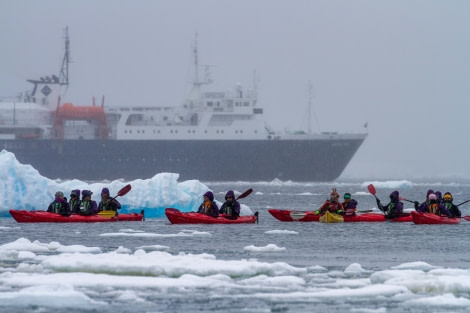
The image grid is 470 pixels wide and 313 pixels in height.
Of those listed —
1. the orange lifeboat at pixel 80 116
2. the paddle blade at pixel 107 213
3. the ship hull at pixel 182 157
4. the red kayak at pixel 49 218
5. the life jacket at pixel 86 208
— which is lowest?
the red kayak at pixel 49 218

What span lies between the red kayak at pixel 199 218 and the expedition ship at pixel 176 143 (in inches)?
2600

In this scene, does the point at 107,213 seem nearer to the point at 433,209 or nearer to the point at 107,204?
the point at 107,204

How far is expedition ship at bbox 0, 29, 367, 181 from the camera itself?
325ft

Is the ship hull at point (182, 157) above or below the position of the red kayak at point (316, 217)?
above

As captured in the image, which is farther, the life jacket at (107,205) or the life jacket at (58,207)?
the life jacket at (107,205)

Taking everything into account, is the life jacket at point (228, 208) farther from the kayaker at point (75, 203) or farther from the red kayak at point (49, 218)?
the kayaker at point (75, 203)

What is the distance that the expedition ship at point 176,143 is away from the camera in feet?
325

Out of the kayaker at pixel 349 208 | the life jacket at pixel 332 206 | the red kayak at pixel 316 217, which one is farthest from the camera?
the red kayak at pixel 316 217

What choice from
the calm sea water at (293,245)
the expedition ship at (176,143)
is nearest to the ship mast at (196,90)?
the expedition ship at (176,143)

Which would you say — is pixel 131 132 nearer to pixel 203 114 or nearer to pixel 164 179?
pixel 203 114

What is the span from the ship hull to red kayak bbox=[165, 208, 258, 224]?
66.4 meters

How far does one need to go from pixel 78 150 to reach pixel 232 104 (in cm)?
1541

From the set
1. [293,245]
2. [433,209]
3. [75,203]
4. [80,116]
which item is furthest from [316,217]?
[80,116]

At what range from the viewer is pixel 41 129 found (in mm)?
103375
